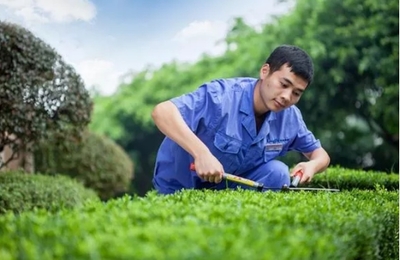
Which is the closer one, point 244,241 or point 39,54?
point 244,241

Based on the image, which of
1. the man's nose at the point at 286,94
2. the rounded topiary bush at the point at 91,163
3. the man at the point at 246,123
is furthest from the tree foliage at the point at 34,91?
the man's nose at the point at 286,94

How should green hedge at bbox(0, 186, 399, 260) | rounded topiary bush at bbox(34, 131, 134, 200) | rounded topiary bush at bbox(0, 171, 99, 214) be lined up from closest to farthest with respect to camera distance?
1. green hedge at bbox(0, 186, 399, 260)
2. rounded topiary bush at bbox(0, 171, 99, 214)
3. rounded topiary bush at bbox(34, 131, 134, 200)

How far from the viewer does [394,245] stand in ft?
9.51

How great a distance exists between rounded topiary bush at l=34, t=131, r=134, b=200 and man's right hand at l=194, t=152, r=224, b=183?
436cm

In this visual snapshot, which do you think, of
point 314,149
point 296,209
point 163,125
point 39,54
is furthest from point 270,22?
point 296,209

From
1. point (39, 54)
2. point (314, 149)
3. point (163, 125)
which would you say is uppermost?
point (39, 54)

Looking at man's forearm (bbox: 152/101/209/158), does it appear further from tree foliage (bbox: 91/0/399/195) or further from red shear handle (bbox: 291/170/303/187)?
tree foliage (bbox: 91/0/399/195)

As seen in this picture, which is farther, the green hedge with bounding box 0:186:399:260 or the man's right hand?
the man's right hand

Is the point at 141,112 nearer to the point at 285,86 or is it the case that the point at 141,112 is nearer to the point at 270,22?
the point at 270,22

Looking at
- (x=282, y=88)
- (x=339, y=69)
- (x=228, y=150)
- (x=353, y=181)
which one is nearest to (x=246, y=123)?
(x=228, y=150)

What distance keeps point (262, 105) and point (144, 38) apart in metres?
6.95

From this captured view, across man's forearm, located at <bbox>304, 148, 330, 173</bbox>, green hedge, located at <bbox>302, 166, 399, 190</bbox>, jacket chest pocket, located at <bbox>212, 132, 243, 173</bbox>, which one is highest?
jacket chest pocket, located at <bbox>212, 132, 243, 173</bbox>

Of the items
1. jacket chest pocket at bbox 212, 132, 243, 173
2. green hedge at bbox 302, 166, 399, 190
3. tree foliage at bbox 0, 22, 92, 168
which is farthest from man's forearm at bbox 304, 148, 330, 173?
tree foliage at bbox 0, 22, 92, 168

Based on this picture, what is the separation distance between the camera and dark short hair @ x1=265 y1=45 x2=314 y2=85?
353cm
